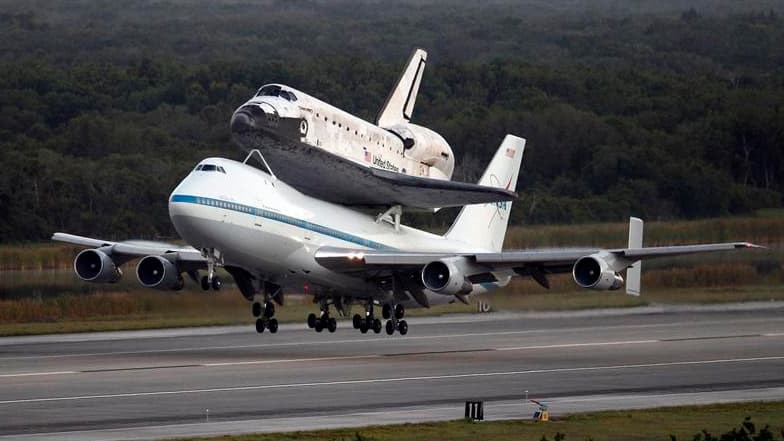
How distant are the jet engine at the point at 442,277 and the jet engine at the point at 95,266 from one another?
10.7 metres

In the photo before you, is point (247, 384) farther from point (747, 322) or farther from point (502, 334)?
point (747, 322)

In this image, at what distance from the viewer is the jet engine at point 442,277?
1945 inches

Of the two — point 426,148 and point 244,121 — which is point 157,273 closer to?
point 244,121

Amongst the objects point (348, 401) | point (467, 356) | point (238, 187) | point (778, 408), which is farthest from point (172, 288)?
point (778, 408)

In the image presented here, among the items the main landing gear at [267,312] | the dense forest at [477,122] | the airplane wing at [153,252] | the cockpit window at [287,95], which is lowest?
the main landing gear at [267,312]

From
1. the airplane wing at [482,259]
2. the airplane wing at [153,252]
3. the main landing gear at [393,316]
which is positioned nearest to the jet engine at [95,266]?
the airplane wing at [153,252]

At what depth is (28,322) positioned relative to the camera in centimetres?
6322

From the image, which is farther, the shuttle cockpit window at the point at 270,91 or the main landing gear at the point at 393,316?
the main landing gear at the point at 393,316

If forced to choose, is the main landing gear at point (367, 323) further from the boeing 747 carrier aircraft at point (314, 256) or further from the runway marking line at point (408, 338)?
the runway marking line at point (408, 338)

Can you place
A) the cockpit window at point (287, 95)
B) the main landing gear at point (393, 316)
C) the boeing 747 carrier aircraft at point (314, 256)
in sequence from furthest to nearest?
the main landing gear at point (393, 316) → the boeing 747 carrier aircraft at point (314, 256) → the cockpit window at point (287, 95)

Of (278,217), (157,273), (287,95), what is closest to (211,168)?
(278,217)

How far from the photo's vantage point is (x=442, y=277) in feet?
163

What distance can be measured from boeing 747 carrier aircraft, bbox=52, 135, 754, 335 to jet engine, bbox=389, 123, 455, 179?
2.72 m

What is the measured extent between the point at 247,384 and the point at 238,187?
6.49 m
